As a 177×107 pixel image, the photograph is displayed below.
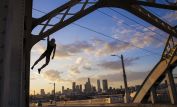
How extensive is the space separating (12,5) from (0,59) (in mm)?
598

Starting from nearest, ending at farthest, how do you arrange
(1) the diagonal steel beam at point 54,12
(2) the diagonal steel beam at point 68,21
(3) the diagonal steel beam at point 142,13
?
(1) the diagonal steel beam at point 54,12, (2) the diagonal steel beam at point 68,21, (3) the diagonal steel beam at point 142,13

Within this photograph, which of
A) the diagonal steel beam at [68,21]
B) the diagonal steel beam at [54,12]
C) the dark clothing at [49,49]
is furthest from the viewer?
the diagonal steel beam at [68,21]

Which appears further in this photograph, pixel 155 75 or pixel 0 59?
pixel 155 75

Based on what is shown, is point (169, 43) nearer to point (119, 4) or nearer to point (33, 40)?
point (119, 4)

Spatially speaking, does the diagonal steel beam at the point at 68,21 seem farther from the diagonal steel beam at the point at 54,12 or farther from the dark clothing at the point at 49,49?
the dark clothing at the point at 49,49

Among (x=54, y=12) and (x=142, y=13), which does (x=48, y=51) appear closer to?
(x=54, y=12)

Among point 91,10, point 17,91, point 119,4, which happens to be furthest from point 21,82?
point 119,4

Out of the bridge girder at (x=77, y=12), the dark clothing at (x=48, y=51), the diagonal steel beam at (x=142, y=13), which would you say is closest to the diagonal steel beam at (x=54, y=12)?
the bridge girder at (x=77, y=12)

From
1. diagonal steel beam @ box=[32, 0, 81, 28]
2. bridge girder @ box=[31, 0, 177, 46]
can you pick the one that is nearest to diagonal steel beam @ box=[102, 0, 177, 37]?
bridge girder @ box=[31, 0, 177, 46]

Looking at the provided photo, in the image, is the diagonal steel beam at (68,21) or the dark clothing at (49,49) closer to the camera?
the dark clothing at (49,49)

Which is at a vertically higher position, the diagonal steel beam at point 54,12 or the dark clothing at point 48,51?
the diagonal steel beam at point 54,12

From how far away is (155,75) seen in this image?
105ft

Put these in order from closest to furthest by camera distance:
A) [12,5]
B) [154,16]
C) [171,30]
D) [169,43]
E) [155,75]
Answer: [12,5] < [154,16] < [171,30] < [169,43] < [155,75]

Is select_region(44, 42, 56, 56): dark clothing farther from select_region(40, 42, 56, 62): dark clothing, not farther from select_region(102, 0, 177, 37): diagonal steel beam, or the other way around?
select_region(102, 0, 177, 37): diagonal steel beam
